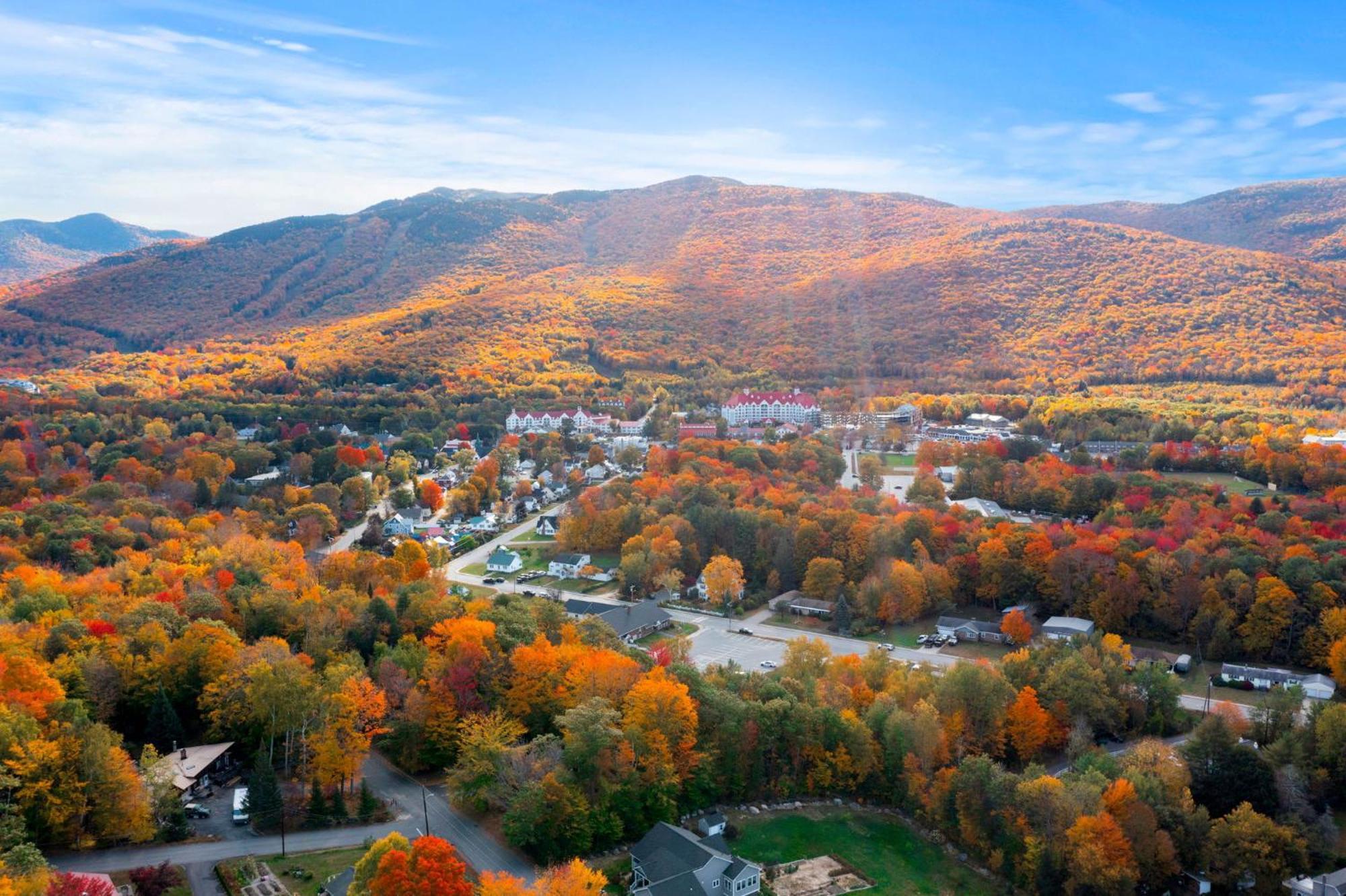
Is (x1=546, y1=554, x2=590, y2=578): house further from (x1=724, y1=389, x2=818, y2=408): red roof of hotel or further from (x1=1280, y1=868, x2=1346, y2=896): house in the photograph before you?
(x1=724, y1=389, x2=818, y2=408): red roof of hotel

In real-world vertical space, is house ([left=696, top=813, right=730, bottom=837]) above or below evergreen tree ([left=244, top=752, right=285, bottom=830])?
below

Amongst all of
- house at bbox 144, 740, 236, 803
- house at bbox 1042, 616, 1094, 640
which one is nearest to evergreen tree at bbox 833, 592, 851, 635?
house at bbox 1042, 616, 1094, 640

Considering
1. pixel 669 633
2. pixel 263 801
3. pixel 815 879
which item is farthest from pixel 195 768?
pixel 669 633

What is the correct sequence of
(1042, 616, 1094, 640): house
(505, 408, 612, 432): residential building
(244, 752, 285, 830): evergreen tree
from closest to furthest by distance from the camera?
(244, 752, 285, 830): evergreen tree
(1042, 616, 1094, 640): house
(505, 408, 612, 432): residential building

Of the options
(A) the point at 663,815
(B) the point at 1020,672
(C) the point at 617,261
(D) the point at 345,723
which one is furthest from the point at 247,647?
(C) the point at 617,261

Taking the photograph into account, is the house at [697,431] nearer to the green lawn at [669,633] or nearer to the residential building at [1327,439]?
the green lawn at [669,633]

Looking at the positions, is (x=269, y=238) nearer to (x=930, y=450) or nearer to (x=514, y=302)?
(x=514, y=302)

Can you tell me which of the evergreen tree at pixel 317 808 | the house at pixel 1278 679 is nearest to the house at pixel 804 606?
the house at pixel 1278 679
